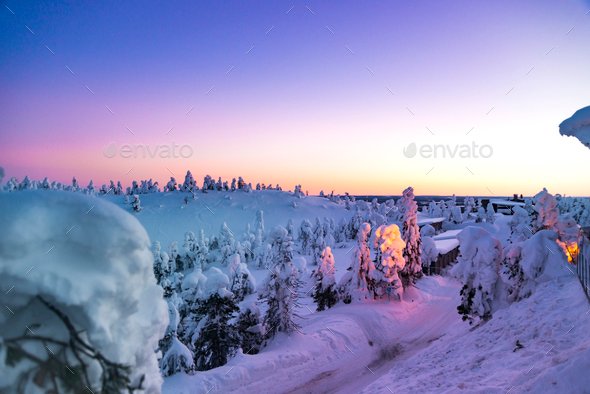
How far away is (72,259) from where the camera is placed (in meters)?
2.79

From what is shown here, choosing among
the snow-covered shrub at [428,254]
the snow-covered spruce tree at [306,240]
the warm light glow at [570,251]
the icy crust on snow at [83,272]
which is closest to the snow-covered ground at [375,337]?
the icy crust on snow at [83,272]

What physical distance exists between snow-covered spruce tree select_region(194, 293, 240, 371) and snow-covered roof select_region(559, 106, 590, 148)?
48.7 ft

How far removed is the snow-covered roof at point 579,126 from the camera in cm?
646

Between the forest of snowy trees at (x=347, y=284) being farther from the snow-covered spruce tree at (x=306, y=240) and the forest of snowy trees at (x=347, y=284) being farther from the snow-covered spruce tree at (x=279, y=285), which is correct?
the snow-covered spruce tree at (x=306, y=240)

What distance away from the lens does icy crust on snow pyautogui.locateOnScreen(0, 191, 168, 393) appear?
2.56 metres

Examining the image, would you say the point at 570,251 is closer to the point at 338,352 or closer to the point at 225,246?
the point at 338,352

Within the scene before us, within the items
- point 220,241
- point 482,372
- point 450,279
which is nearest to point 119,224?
point 482,372

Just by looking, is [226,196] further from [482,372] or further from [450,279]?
[482,372]

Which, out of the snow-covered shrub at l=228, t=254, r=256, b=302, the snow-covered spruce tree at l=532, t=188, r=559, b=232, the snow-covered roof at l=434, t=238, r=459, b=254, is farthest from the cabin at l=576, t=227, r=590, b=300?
the snow-covered roof at l=434, t=238, r=459, b=254

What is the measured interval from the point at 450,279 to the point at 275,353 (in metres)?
30.0

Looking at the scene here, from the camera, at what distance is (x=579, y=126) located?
6566 mm

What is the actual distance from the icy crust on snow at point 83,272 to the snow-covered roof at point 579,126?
7.37m

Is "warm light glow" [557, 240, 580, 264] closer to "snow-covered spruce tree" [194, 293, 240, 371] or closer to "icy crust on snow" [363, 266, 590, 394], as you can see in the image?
"icy crust on snow" [363, 266, 590, 394]

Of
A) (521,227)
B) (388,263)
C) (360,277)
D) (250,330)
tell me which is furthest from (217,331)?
(521,227)
